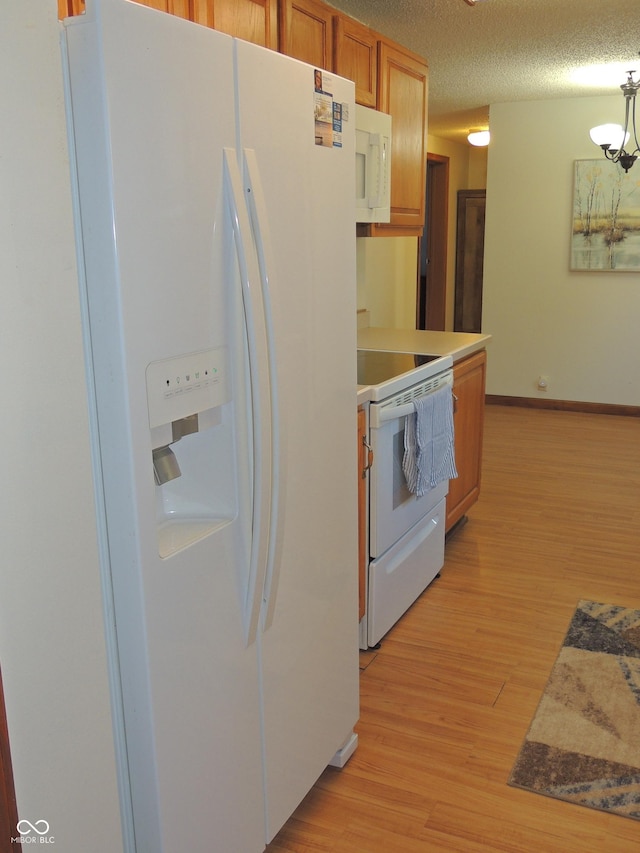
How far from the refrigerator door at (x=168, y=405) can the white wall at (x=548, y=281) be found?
5.33 meters

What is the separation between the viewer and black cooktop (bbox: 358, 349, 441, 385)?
2851 millimetres

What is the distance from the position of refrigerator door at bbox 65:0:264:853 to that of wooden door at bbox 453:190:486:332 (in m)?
7.36

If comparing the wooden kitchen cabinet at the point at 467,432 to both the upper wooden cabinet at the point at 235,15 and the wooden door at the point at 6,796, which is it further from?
the wooden door at the point at 6,796

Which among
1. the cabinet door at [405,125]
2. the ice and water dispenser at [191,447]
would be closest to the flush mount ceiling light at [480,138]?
the cabinet door at [405,125]

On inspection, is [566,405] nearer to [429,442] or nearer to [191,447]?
[429,442]

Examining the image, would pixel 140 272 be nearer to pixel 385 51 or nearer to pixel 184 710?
pixel 184 710

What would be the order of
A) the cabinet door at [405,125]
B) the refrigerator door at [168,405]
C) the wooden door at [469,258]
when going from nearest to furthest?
the refrigerator door at [168,405], the cabinet door at [405,125], the wooden door at [469,258]

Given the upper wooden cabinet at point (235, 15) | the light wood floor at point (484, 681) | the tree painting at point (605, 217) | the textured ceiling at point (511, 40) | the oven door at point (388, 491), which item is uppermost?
the textured ceiling at point (511, 40)

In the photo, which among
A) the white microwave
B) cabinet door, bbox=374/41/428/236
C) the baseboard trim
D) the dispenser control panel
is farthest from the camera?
the baseboard trim

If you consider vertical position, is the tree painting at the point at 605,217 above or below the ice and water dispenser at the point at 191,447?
above

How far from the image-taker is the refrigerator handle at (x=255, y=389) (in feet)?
4.84

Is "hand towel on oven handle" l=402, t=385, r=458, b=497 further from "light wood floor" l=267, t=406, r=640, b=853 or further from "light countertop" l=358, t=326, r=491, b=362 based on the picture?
"light wood floor" l=267, t=406, r=640, b=853

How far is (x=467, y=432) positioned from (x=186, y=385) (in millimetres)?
2590

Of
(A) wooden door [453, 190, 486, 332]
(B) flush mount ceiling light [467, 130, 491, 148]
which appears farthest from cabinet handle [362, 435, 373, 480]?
(A) wooden door [453, 190, 486, 332]
